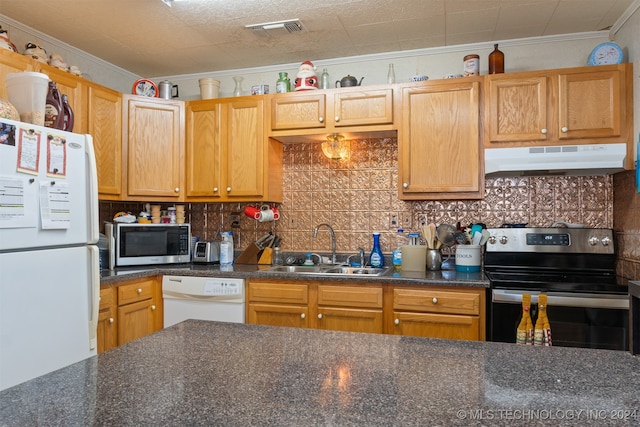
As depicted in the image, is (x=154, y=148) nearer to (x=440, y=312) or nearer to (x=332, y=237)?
(x=332, y=237)

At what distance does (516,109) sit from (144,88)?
8.55 feet

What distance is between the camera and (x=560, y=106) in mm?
2602

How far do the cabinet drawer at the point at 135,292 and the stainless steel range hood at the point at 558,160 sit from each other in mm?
2313

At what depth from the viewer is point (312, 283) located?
271 centimetres

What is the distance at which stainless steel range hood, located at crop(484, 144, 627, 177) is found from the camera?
2.48 m

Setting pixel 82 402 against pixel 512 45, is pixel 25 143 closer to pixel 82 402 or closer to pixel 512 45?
pixel 82 402

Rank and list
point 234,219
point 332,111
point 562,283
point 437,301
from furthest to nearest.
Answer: point 234,219 → point 332,111 → point 437,301 → point 562,283

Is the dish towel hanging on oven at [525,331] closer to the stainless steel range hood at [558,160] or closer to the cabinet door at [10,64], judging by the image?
the stainless steel range hood at [558,160]

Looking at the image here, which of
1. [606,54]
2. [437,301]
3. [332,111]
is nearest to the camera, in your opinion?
[437,301]

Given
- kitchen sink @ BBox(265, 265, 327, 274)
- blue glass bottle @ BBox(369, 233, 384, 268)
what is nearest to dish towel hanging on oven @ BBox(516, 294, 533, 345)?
blue glass bottle @ BBox(369, 233, 384, 268)

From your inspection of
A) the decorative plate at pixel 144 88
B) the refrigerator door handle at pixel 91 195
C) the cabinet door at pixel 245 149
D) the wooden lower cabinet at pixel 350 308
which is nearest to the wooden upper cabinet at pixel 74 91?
the decorative plate at pixel 144 88

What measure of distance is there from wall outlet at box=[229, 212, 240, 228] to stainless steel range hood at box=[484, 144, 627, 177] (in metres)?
1.92

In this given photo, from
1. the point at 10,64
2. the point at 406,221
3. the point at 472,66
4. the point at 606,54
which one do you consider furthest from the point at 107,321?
the point at 606,54

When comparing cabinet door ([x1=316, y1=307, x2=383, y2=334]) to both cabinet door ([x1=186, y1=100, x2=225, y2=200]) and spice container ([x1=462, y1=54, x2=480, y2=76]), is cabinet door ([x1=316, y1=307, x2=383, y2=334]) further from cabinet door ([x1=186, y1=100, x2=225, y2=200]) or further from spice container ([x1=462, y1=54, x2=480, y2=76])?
spice container ([x1=462, y1=54, x2=480, y2=76])
